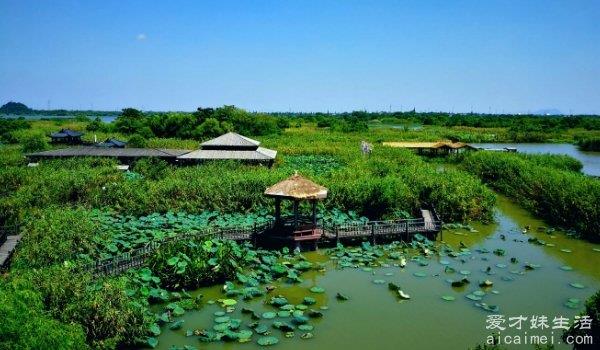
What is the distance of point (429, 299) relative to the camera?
12945 millimetres

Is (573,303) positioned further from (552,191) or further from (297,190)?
(552,191)

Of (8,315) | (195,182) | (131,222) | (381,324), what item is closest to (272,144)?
(195,182)

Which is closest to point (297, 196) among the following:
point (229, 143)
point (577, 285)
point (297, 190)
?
point (297, 190)

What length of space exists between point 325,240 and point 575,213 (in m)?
11.9

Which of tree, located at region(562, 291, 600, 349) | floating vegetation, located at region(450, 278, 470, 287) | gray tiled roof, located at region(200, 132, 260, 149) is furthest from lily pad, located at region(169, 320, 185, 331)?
gray tiled roof, located at region(200, 132, 260, 149)

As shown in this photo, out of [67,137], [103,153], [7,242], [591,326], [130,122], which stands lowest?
[7,242]

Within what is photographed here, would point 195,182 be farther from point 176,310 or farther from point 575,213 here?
point 575,213

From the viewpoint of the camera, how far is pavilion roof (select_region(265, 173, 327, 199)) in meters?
16.7

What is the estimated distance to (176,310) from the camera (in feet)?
38.4

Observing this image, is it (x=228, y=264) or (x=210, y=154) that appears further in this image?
(x=210, y=154)

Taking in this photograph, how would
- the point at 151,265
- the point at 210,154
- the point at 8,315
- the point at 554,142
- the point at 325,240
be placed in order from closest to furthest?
1. the point at 8,315
2. the point at 151,265
3. the point at 325,240
4. the point at 210,154
5. the point at 554,142

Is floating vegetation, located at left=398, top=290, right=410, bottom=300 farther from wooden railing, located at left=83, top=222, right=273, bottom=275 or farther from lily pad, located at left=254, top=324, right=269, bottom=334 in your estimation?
wooden railing, located at left=83, top=222, right=273, bottom=275

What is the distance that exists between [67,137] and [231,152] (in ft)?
95.9

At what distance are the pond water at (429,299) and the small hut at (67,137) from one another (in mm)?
42194
